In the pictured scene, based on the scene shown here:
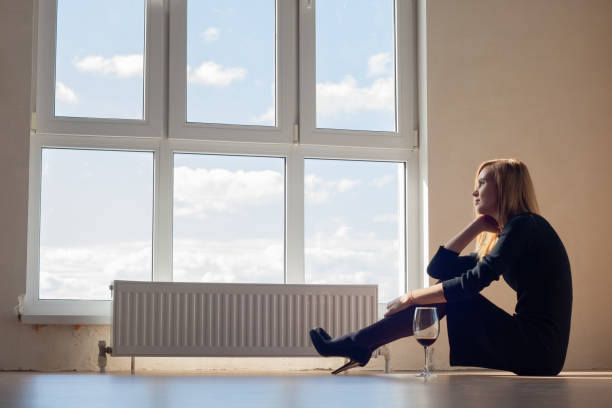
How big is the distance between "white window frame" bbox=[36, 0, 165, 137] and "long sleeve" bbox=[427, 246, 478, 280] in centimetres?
233

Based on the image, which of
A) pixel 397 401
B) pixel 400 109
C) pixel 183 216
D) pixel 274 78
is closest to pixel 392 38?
pixel 400 109

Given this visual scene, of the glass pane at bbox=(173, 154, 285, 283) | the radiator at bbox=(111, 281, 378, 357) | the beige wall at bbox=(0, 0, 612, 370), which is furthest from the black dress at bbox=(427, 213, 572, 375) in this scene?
the glass pane at bbox=(173, 154, 285, 283)

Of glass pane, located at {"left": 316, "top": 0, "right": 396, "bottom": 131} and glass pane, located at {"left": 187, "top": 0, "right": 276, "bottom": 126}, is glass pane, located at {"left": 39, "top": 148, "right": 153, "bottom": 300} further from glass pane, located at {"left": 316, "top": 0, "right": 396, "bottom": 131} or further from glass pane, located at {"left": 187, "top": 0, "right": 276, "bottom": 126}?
glass pane, located at {"left": 316, "top": 0, "right": 396, "bottom": 131}

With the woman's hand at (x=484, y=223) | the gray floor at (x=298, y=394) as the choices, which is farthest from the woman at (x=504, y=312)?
the gray floor at (x=298, y=394)

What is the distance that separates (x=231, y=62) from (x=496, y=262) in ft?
9.43

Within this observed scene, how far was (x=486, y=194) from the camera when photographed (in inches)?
111

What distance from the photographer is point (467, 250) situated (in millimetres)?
5094

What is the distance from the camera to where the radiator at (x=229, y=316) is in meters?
4.46

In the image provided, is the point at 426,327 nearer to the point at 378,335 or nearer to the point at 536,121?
the point at 378,335

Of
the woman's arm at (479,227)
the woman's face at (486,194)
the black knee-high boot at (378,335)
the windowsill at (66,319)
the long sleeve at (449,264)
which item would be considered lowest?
the windowsill at (66,319)

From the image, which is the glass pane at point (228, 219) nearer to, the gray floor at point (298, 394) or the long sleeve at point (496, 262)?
the long sleeve at point (496, 262)

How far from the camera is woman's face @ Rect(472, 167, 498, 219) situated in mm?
2805

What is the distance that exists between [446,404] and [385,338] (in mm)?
1397

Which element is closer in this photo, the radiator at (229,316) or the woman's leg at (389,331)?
the woman's leg at (389,331)
